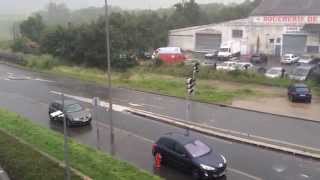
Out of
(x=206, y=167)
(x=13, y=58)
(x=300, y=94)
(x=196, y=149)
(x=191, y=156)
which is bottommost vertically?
(x=206, y=167)

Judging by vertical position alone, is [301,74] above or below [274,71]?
below

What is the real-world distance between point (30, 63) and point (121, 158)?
40291 millimetres

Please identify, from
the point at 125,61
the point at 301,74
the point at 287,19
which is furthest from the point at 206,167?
the point at 287,19

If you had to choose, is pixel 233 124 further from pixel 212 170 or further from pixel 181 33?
pixel 181 33

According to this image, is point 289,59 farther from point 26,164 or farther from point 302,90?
point 26,164

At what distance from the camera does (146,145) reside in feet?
78.7

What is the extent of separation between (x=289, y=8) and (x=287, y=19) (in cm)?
224

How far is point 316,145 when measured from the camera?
76.7 feet

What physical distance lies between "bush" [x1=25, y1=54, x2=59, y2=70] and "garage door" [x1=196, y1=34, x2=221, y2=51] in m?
24.3

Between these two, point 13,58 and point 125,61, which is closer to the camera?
point 125,61

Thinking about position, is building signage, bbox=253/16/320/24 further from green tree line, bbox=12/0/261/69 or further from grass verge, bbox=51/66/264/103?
grass verge, bbox=51/66/264/103

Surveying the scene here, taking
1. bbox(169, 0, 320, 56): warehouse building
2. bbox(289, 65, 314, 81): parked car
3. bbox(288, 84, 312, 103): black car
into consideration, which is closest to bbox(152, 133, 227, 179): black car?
bbox(288, 84, 312, 103): black car

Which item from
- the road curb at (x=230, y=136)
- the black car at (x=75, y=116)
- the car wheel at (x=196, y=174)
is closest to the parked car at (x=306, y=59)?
the road curb at (x=230, y=136)

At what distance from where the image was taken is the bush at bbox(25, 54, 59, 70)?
5806 cm
